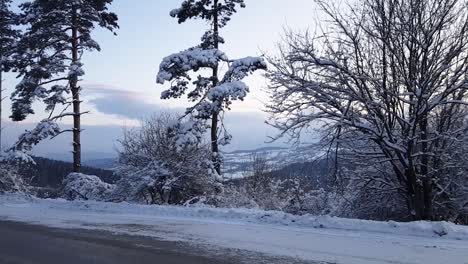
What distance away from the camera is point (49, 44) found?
83.3 ft

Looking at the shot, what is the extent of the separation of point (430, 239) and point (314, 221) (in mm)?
2838

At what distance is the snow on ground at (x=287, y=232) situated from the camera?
8.44m

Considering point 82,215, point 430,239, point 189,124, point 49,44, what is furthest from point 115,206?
point 49,44

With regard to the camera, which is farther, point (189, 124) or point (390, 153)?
point (189, 124)

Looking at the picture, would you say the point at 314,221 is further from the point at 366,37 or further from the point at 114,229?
the point at 366,37

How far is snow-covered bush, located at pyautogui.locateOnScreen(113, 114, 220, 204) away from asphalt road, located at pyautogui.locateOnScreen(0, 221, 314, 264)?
1080 cm

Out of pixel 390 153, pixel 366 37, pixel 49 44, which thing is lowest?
pixel 390 153

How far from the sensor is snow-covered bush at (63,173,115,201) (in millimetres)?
23562

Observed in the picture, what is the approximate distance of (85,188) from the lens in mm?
23719

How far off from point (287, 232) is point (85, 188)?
1504 cm

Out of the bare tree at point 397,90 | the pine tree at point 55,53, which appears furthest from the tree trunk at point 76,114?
the bare tree at point 397,90

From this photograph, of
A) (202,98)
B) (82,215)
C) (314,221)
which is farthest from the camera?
(202,98)

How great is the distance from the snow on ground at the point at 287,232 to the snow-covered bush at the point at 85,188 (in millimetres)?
7122

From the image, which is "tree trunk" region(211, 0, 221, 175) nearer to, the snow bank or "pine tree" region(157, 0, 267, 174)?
"pine tree" region(157, 0, 267, 174)
